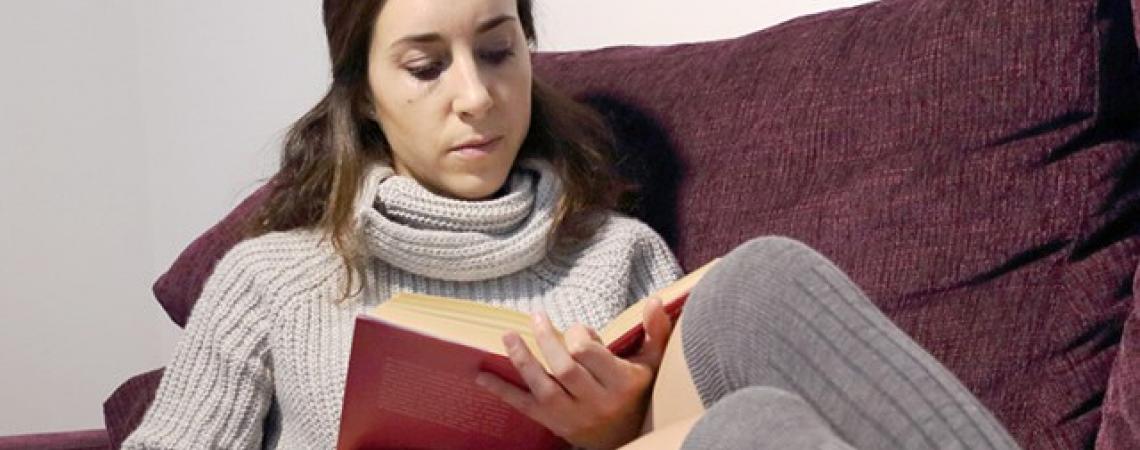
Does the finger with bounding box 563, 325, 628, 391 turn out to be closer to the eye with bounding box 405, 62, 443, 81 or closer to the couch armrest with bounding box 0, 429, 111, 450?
the eye with bounding box 405, 62, 443, 81

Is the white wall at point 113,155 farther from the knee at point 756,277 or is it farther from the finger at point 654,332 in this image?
the knee at point 756,277

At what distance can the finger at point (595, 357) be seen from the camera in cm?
99

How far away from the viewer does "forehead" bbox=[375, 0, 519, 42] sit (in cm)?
121

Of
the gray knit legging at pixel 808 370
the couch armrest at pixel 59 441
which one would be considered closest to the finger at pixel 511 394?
the gray knit legging at pixel 808 370

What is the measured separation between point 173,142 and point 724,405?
5.29ft

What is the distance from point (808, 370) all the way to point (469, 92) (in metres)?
0.45

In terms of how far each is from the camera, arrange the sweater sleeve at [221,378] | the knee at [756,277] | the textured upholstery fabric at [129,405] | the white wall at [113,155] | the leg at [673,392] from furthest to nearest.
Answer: the white wall at [113,155]
the textured upholstery fabric at [129,405]
the sweater sleeve at [221,378]
the leg at [673,392]
the knee at [756,277]

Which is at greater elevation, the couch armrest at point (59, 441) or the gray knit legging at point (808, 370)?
the gray knit legging at point (808, 370)

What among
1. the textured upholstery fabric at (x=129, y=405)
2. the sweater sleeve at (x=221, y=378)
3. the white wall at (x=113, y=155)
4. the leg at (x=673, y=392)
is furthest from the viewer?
the white wall at (x=113, y=155)

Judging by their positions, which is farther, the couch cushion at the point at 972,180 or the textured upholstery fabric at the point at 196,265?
the textured upholstery fabric at the point at 196,265

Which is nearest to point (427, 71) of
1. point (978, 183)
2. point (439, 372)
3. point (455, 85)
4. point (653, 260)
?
point (455, 85)

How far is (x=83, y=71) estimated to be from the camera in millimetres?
2205

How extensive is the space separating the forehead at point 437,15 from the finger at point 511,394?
34 centimetres

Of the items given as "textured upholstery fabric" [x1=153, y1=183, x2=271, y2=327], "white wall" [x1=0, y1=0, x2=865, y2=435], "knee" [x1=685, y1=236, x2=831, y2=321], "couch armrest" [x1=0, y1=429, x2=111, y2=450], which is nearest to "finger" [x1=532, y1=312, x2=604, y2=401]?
"knee" [x1=685, y1=236, x2=831, y2=321]
